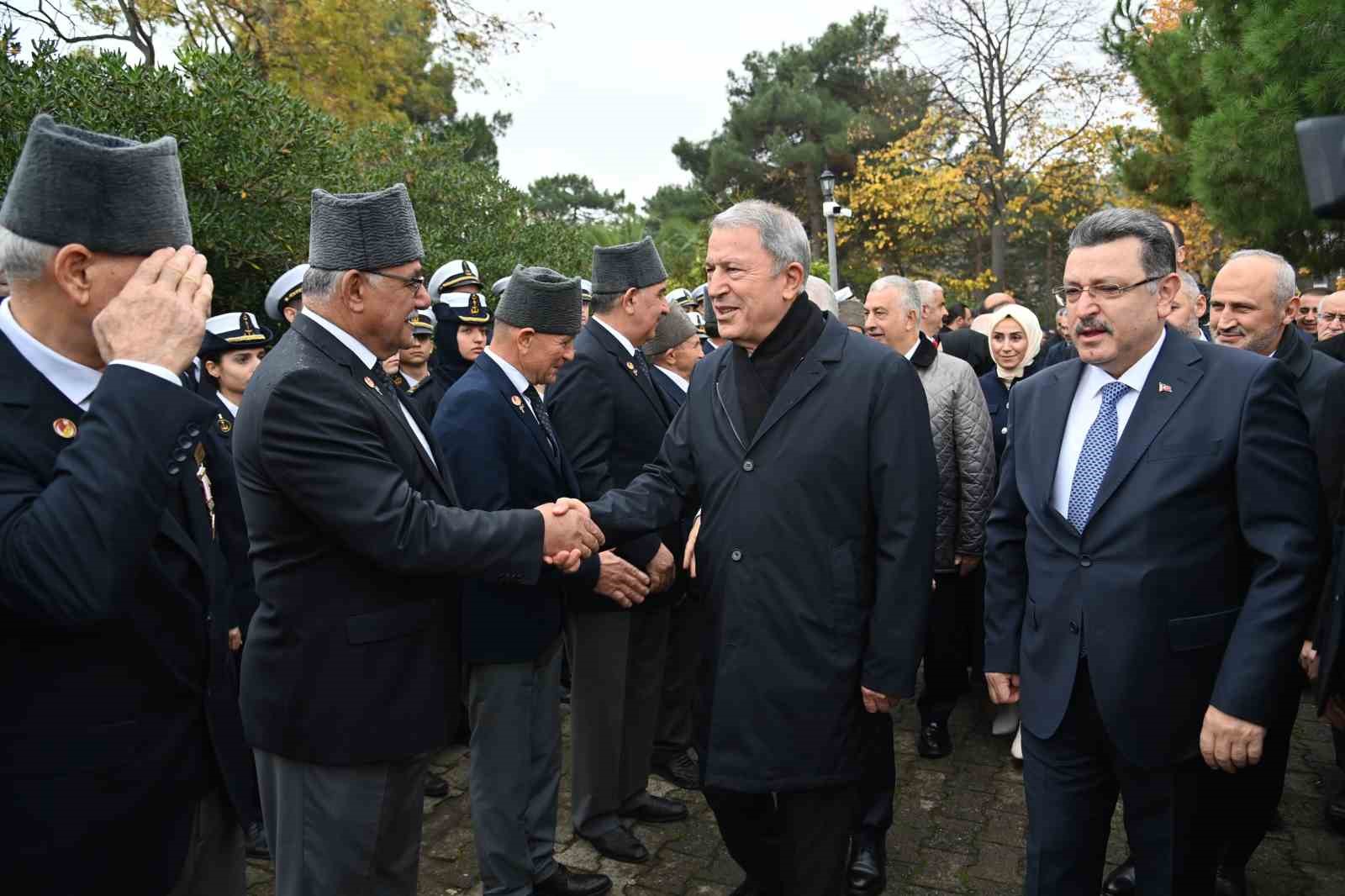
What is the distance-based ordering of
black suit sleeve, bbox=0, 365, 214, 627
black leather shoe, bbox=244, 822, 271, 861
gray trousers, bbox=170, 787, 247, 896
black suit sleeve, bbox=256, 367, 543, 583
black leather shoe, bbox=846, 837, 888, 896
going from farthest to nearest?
black leather shoe, bbox=244, 822, 271, 861 < black leather shoe, bbox=846, 837, 888, 896 < black suit sleeve, bbox=256, 367, 543, 583 < gray trousers, bbox=170, 787, 247, 896 < black suit sleeve, bbox=0, 365, 214, 627

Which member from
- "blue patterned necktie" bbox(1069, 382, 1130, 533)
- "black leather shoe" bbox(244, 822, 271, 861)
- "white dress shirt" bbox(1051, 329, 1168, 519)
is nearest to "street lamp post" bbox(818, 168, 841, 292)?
"black leather shoe" bbox(244, 822, 271, 861)

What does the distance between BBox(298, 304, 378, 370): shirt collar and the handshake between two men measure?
0.69 m

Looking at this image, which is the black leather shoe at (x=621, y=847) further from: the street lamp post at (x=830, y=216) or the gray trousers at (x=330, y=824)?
the street lamp post at (x=830, y=216)

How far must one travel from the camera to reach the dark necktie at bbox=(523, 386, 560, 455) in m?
4.16

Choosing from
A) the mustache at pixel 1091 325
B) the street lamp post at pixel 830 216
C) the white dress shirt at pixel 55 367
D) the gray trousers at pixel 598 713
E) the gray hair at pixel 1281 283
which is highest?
the street lamp post at pixel 830 216

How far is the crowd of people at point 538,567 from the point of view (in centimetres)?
193

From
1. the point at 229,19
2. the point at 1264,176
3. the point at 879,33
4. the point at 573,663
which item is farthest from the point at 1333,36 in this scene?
the point at 879,33

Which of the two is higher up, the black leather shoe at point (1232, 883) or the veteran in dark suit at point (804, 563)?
the veteran in dark suit at point (804, 563)

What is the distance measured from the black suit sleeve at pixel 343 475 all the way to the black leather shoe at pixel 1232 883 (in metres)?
3.31

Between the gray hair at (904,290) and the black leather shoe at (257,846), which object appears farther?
the gray hair at (904,290)

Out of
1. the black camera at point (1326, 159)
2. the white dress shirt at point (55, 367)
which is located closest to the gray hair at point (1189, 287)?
the black camera at point (1326, 159)

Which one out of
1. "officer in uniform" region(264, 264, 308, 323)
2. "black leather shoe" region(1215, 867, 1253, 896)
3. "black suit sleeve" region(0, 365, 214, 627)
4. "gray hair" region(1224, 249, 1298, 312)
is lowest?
"black leather shoe" region(1215, 867, 1253, 896)

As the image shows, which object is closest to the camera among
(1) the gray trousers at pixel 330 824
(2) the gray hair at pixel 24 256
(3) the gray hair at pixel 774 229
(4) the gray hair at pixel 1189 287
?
(2) the gray hair at pixel 24 256

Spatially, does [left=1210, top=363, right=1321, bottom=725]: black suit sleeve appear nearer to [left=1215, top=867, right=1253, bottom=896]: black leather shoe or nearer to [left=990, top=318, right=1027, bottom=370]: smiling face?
[left=1215, top=867, right=1253, bottom=896]: black leather shoe
